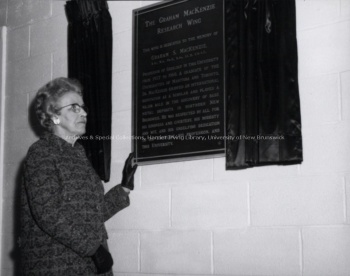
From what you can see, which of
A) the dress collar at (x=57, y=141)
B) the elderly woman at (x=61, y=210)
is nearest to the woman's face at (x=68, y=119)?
the elderly woman at (x=61, y=210)

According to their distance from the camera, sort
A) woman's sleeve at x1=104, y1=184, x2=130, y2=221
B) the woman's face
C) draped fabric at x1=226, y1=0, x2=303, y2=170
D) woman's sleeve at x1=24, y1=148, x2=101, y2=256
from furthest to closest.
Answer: woman's sleeve at x1=104, y1=184, x2=130, y2=221 < the woman's face < draped fabric at x1=226, y1=0, x2=303, y2=170 < woman's sleeve at x1=24, y1=148, x2=101, y2=256

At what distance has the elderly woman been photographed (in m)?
2.39

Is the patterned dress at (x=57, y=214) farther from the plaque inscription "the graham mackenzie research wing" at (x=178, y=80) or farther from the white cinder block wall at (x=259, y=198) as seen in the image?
the plaque inscription "the graham mackenzie research wing" at (x=178, y=80)

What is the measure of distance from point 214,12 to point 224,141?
29.2 inches

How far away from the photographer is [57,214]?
2.38 meters

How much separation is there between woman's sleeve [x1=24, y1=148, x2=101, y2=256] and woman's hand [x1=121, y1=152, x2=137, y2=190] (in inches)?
21.8

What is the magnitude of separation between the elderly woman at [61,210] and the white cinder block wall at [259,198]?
0.38m

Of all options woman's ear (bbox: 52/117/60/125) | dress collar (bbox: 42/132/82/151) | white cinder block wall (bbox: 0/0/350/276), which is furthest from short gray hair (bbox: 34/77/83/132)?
white cinder block wall (bbox: 0/0/350/276)

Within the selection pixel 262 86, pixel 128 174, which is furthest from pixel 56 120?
pixel 262 86

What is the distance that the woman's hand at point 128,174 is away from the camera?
9.88 ft

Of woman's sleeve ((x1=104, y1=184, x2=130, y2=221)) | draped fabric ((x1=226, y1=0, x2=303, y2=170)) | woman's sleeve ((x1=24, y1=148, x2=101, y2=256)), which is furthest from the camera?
woman's sleeve ((x1=104, y1=184, x2=130, y2=221))

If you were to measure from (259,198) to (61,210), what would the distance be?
3.22 feet

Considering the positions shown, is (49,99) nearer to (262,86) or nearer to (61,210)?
(61,210)

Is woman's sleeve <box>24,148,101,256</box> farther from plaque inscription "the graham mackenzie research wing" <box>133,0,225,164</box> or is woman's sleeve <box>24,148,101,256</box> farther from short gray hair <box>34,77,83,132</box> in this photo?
plaque inscription "the graham mackenzie research wing" <box>133,0,225,164</box>
